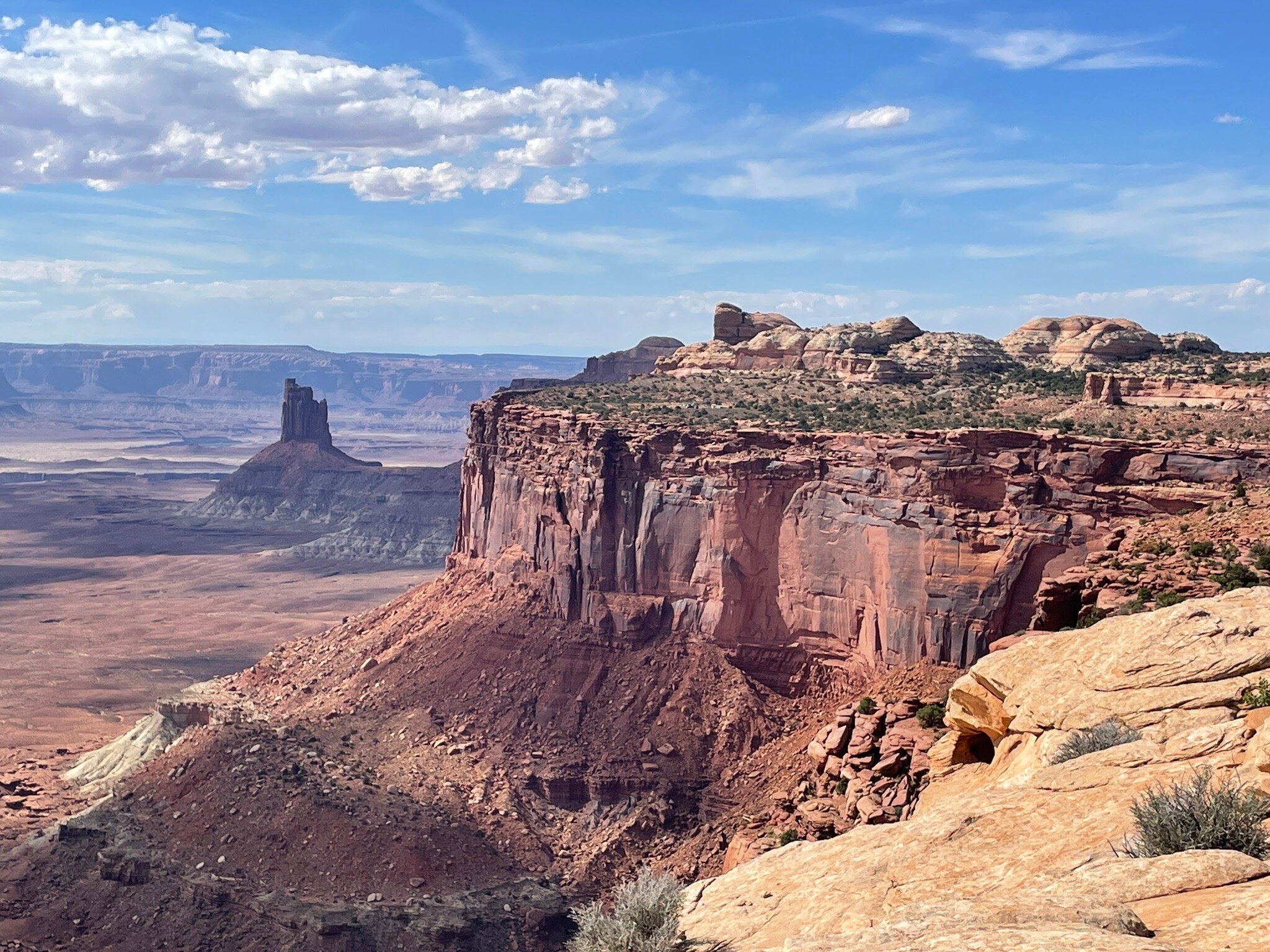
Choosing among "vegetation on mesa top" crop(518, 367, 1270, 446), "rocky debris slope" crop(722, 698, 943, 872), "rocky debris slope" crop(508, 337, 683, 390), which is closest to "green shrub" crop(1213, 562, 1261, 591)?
"rocky debris slope" crop(722, 698, 943, 872)

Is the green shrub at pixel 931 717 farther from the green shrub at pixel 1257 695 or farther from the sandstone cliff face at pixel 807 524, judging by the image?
the green shrub at pixel 1257 695

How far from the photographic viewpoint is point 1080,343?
71.2m

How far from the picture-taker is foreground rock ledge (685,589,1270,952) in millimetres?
14938

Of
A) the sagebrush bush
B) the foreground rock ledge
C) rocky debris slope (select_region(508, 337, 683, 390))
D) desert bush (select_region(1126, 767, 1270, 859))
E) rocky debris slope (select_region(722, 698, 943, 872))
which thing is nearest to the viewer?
the foreground rock ledge

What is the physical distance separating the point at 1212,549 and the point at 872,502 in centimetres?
1516

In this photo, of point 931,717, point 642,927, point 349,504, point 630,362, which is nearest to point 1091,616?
point 931,717

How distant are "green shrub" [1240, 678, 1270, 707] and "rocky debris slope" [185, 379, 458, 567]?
140 m

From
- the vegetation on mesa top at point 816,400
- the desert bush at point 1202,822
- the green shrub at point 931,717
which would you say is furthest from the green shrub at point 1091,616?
the desert bush at point 1202,822

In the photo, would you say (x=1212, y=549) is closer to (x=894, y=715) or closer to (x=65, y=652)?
(x=894, y=715)

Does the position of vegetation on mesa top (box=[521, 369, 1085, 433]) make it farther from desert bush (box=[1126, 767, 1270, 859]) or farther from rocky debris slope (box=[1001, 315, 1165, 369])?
desert bush (box=[1126, 767, 1270, 859])

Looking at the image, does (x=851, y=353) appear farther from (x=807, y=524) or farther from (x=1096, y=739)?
(x=1096, y=739)

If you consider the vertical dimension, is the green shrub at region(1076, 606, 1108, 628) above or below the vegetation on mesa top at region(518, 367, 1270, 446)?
below

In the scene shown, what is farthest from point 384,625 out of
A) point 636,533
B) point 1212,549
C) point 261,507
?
point 261,507

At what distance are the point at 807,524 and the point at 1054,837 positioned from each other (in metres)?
35.9
